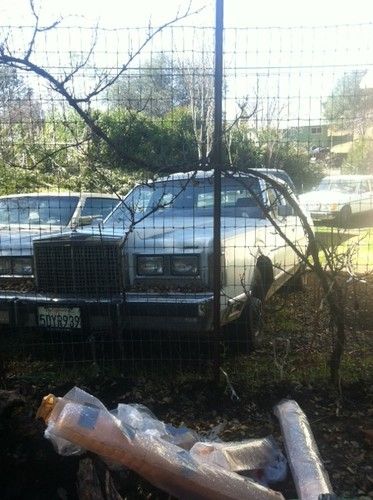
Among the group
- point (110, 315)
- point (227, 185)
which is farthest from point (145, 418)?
point (227, 185)

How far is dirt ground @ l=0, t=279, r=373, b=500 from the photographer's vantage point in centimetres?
274

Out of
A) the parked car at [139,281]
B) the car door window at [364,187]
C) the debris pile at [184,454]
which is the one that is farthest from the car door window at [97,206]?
the car door window at [364,187]

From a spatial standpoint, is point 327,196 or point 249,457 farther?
point 327,196

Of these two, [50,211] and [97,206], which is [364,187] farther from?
[50,211]

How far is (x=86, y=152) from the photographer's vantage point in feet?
13.4

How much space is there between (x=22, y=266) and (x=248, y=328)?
2183mm

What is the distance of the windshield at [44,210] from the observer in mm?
6289

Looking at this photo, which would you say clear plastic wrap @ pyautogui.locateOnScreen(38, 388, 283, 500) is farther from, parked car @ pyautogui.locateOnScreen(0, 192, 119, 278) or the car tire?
parked car @ pyautogui.locateOnScreen(0, 192, 119, 278)

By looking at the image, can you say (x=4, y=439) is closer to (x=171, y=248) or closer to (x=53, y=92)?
(x=171, y=248)

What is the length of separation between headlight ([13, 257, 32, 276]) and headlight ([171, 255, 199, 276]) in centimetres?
142

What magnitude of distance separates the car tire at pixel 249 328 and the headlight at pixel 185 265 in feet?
2.22

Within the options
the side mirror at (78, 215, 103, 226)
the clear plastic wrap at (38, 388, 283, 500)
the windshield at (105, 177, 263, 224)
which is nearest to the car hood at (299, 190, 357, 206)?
the windshield at (105, 177, 263, 224)

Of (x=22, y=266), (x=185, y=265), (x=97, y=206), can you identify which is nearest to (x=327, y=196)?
(x=97, y=206)

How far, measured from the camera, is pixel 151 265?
449cm
